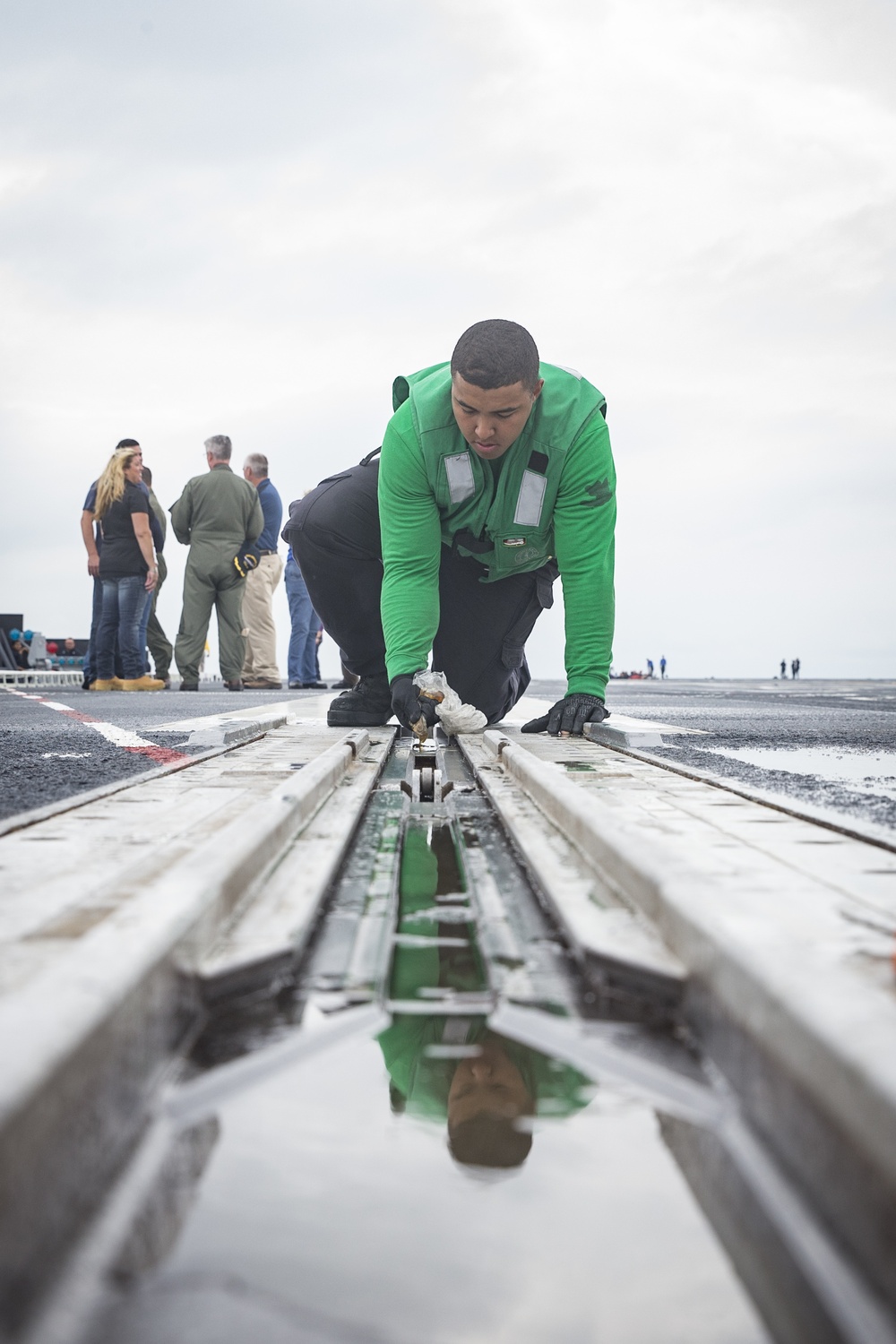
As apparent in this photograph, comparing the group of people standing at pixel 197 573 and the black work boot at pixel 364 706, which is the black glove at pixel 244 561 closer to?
the group of people standing at pixel 197 573

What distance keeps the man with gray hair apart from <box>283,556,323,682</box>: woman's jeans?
7.9 inches

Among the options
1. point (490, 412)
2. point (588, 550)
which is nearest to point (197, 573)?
point (588, 550)

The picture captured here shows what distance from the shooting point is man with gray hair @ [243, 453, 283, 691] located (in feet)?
38.7

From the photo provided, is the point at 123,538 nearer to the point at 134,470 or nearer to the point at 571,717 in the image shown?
the point at 134,470

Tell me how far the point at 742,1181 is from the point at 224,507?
1031 centimetres

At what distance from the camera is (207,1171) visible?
917mm

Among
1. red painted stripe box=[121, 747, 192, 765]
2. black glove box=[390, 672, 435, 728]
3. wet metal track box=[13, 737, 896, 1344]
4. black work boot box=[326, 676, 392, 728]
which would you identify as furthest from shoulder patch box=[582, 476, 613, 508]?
wet metal track box=[13, 737, 896, 1344]

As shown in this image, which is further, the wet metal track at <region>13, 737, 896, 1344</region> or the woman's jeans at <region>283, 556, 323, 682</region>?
the woman's jeans at <region>283, 556, 323, 682</region>

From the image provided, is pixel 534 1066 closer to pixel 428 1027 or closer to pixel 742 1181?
pixel 428 1027

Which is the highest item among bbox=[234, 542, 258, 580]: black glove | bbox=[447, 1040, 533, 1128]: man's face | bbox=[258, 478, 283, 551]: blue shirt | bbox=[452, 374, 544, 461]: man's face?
bbox=[258, 478, 283, 551]: blue shirt

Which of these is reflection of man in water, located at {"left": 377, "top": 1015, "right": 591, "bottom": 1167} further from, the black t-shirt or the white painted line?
the black t-shirt

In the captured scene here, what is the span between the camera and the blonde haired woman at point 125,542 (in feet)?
32.2

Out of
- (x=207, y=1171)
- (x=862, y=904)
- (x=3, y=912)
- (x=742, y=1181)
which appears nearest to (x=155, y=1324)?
(x=207, y=1171)

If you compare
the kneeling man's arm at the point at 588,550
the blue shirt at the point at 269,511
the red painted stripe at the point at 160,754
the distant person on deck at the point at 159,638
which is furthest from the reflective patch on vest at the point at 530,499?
the distant person on deck at the point at 159,638
